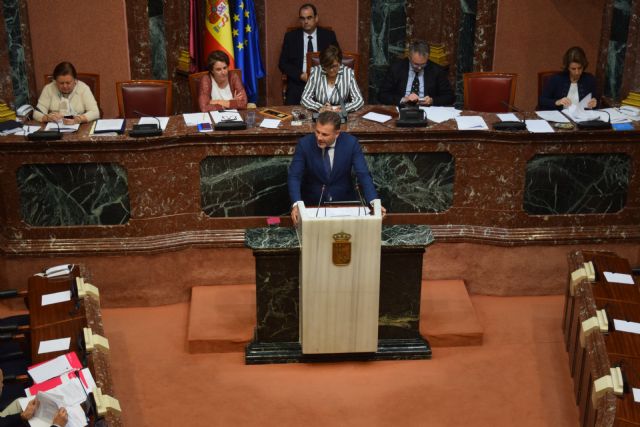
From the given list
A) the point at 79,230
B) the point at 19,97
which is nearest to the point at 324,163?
the point at 79,230

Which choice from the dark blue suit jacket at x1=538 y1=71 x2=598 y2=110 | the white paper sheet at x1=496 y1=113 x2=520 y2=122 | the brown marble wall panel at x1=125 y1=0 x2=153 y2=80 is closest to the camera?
the white paper sheet at x1=496 y1=113 x2=520 y2=122

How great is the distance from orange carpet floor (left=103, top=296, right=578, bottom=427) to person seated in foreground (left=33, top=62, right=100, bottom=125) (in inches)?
62.8

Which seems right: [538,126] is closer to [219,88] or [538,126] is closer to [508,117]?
[508,117]

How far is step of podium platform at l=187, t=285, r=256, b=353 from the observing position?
573cm

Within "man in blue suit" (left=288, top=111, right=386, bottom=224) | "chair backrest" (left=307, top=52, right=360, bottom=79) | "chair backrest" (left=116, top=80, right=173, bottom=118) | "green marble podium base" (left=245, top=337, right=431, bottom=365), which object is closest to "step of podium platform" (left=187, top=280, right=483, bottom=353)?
"green marble podium base" (left=245, top=337, right=431, bottom=365)

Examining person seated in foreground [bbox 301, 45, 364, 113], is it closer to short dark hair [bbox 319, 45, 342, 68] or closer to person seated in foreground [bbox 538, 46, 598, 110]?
short dark hair [bbox 319, 45, 342, 68]

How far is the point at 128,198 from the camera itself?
19.7ft

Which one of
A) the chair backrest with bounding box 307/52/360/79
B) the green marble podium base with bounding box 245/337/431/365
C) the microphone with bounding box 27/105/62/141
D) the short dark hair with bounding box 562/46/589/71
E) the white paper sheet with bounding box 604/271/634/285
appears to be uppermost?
the short dark hair with bounding box 562/46/589/71

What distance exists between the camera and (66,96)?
256 inches

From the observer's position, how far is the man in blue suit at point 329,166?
555 centimetres

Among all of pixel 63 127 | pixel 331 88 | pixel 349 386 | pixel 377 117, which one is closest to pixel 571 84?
pixel 377 117

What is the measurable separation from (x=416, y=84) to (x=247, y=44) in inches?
78.5

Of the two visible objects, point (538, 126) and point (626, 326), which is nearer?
point (626, 326)

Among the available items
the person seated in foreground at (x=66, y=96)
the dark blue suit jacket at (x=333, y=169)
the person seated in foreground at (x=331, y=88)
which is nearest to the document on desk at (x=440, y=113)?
the person seated in foreground at (x=331, y=88)
